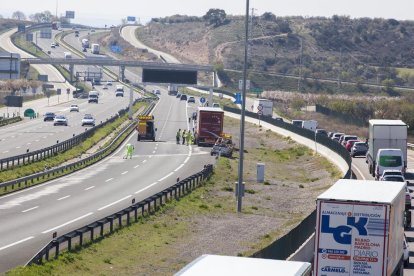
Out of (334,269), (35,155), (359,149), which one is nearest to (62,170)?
(35,155)

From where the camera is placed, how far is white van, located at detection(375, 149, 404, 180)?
211 ft

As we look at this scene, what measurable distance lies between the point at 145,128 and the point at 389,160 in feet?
123

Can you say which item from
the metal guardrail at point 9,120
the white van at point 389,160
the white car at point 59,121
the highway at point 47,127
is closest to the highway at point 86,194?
the highway at point 47,127

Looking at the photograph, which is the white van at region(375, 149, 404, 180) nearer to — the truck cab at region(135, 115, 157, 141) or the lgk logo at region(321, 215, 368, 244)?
the truck cab at region(135, 115, 157, 141)

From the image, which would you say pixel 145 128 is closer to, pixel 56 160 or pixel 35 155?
pixel 56 160

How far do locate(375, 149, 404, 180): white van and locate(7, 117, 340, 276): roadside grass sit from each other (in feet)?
11.1

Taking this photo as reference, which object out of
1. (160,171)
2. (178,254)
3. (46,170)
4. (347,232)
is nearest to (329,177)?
(160,171)

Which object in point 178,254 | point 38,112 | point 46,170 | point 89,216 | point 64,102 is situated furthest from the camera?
point 64,102

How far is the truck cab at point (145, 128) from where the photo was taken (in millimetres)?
98438

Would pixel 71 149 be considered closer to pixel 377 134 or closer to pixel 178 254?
pixel 377 134

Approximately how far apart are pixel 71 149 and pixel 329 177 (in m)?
21.2

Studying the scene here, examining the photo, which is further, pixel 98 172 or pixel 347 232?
pixel 98 172

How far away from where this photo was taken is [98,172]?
69.4 m

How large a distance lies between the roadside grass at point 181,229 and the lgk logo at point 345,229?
8199 millimetres
